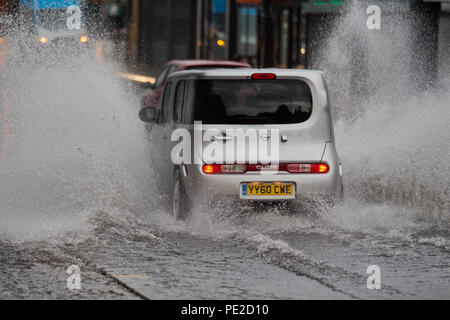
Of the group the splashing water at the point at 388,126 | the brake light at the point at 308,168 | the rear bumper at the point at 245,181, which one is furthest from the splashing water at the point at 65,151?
the splashing water at the point at 388,126

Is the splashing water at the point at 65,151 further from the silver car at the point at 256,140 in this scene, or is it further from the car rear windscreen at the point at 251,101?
the car rear windscreen at the point at 251,101

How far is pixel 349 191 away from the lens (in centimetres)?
1301

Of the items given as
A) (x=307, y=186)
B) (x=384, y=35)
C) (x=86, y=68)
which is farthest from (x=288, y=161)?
(x=384, y=35)

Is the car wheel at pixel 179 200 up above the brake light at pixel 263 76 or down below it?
below

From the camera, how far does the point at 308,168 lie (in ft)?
33.2

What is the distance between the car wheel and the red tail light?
0.46 metres

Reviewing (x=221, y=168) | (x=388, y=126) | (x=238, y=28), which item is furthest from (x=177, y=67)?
(x=238, y=28)

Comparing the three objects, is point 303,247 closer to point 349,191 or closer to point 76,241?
point 76,241

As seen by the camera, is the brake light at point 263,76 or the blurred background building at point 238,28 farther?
the blurred background building at point 238,28

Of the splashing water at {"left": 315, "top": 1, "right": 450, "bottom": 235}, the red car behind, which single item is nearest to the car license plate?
the splashing water at {"left": 315, "top": 1, "right": 450, "bottom": 235}

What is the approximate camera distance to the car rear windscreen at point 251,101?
1014 cm

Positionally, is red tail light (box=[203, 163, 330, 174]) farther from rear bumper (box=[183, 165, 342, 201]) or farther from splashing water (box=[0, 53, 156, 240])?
splashing water (box=[0, 53, 156, 240])

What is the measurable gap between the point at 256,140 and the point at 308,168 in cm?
59

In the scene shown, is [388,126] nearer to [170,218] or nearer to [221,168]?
[170,218]
